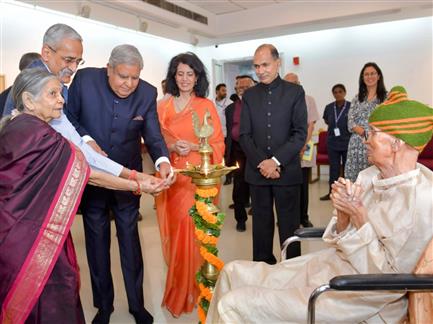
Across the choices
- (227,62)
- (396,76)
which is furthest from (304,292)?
(227,62)

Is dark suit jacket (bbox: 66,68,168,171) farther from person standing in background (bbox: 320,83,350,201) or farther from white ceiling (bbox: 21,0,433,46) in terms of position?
white ceiling (bbox: 21,0,433,46)

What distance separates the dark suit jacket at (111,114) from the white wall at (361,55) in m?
6.44

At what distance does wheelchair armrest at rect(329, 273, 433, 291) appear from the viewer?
121cm

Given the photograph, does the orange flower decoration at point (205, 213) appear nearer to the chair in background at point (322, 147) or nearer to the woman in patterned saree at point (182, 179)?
the woman in patterned saree at point (182, 179)

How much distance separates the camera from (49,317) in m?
1.60

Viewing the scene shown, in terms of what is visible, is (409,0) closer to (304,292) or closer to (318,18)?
(318,18)

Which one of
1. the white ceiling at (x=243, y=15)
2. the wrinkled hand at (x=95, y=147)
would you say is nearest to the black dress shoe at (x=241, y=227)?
the wrinkled hand at (x=95, y=147)

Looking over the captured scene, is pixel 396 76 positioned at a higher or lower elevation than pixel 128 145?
higher

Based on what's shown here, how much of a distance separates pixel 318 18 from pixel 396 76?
202 centimetres

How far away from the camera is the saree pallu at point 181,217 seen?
2.54 m

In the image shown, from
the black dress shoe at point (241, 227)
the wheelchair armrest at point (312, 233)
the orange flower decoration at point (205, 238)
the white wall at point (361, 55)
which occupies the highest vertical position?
the white wall at point (361, 55)

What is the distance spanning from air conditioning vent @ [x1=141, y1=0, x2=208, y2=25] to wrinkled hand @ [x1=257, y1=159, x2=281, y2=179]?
4.34 meters

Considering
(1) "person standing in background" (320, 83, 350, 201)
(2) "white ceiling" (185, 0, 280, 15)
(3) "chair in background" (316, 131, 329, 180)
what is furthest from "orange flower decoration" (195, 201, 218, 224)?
(2) "white ceiling" (185, 0, 280, 15)

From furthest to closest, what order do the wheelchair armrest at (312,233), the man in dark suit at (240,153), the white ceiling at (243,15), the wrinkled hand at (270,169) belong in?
the white ceiling at (243,15), the man in dark suit at (240,153), the wrinkled hand at (270,169), the wheelchair armrest at (312,233)
